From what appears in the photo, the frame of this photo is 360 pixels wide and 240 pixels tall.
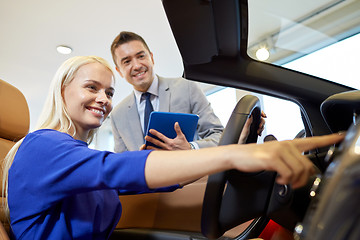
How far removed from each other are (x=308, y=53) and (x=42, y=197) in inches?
35.0

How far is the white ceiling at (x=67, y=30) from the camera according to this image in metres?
3.43

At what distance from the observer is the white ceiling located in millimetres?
3430

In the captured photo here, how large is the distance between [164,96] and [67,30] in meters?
2.63

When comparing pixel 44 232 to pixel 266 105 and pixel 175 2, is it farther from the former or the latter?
pixel 266 105

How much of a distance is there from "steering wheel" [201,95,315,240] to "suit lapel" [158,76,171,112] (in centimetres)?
109

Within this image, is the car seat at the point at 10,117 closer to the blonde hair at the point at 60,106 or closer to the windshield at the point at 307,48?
the blonde hair at the point at 60,106

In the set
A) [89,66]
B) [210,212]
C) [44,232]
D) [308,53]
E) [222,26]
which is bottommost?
[44,232]

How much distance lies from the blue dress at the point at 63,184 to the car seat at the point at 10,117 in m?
0.46

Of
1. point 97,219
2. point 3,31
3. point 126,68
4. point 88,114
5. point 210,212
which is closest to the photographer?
point 210,212

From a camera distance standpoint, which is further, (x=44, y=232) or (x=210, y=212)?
(x=44, y=232)

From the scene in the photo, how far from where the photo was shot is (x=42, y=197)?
703mm

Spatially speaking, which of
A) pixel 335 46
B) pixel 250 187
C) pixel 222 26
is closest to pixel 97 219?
pixel 250 187

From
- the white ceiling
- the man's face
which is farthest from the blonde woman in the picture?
the white ceiling

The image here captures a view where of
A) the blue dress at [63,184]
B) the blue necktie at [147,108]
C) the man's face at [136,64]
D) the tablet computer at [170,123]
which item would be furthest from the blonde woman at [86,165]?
the man's face at [136,64]
